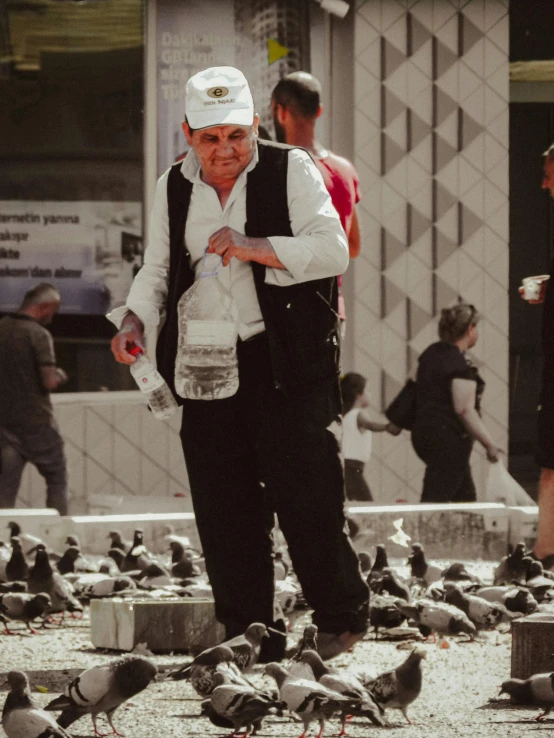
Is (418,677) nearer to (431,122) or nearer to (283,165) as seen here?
(283,165)

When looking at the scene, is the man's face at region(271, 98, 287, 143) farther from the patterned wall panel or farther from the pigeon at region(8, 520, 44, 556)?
the patterned wall panel

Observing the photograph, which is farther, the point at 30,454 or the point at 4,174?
the point at 4,174

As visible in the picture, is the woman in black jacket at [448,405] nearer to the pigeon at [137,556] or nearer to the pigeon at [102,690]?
the pigeon at [137,556]

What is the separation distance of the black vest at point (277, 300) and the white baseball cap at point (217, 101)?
227mm

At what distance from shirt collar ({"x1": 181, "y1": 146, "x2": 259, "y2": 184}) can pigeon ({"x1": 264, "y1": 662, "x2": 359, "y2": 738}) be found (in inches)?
67.8

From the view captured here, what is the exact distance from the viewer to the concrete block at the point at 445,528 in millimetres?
9883

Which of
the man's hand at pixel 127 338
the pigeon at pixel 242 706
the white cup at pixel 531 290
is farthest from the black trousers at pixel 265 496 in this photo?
the white cup at pixel 531 290

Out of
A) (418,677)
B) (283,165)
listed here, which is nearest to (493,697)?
(418,677)

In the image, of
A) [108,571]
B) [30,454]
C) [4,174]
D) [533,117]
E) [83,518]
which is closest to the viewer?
[108,571]

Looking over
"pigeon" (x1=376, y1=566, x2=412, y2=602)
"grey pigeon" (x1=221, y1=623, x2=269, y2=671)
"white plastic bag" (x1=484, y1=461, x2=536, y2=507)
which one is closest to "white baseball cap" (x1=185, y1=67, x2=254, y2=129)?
"grey pigeon" (x1=221, y1=623, x2=269, y2=671)

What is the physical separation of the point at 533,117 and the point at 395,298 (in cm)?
214

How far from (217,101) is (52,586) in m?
3.09

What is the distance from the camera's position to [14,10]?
474 inches

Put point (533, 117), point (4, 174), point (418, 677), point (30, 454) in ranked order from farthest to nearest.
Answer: point (533, 117) < point (4, 174) < point (30, 454) < point (418, 677)
